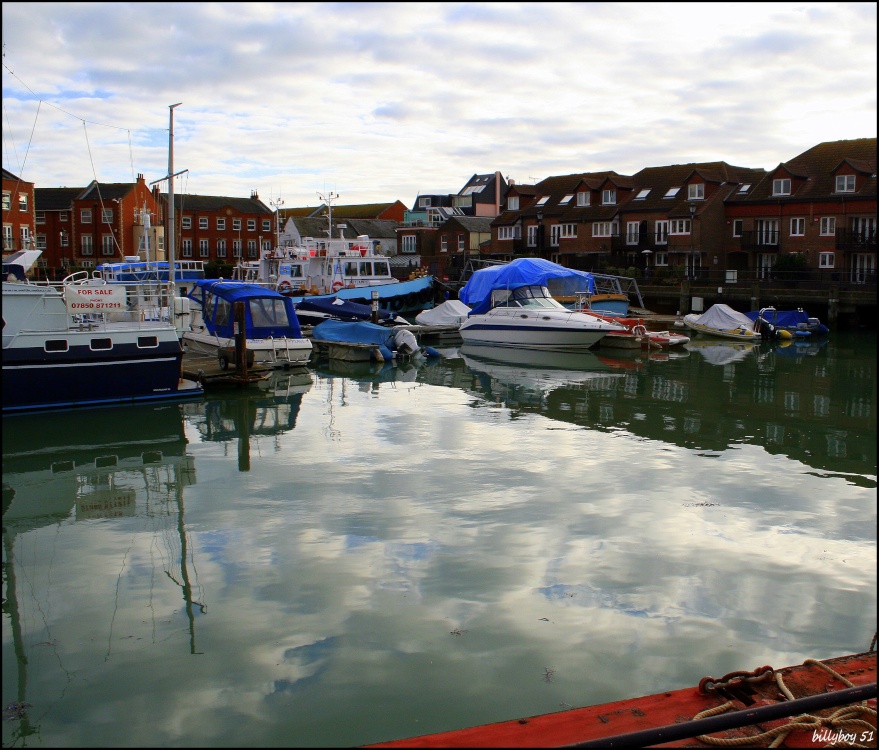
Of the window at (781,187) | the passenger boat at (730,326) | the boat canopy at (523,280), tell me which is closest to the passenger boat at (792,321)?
the passenger boat at (730,326)

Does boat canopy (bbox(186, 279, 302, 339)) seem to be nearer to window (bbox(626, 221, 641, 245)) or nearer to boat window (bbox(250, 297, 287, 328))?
boat window (bbox(250, 297, 287, 328))

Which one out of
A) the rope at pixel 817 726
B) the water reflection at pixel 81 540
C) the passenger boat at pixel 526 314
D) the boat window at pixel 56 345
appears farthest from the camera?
the passenger boat at pixel 526 314

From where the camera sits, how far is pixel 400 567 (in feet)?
28.5

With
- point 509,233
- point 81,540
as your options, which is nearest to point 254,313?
point 81,540

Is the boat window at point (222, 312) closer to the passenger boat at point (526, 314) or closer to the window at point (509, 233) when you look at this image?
the passenger boat at point (526, 314)

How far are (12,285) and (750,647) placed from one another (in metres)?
15.2

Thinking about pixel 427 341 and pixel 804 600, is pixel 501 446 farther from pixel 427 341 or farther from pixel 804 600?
pixel 427 341

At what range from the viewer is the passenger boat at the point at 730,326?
33.8m

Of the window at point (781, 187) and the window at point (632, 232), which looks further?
the window at point (632, 232)

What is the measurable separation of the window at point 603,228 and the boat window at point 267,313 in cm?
3604

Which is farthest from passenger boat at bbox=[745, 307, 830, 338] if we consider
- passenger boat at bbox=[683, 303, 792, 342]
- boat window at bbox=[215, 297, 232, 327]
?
boat window at bbox=[215, 297, 232, 327]

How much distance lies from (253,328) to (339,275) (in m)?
14.6

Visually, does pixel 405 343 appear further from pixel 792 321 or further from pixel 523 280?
pixel 792 321

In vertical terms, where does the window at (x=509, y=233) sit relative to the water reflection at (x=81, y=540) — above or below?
above
